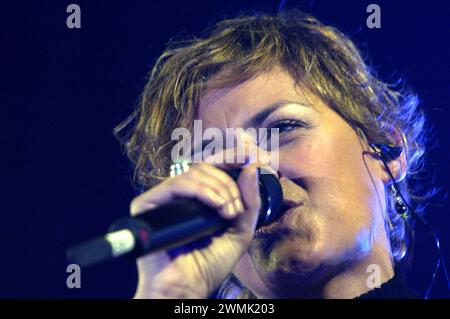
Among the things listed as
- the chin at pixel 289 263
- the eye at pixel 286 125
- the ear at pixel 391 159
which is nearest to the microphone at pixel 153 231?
the chin at pixel 289 263

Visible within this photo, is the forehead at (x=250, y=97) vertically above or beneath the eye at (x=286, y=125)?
above

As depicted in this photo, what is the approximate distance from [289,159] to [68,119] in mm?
1099

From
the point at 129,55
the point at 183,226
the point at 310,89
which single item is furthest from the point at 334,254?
the point at 129,55

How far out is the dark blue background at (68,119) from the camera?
2.46 m

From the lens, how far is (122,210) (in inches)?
100

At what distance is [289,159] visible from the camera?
1.84m

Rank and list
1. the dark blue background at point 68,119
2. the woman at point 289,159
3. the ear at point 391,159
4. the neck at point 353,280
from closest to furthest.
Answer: the woman at point 289,159 < the neck at point 353,280 < the ear at point 391,159 < the dark blue background at point 68,119

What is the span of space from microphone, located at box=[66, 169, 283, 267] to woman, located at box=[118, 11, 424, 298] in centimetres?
4

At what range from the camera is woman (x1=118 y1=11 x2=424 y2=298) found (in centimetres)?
146

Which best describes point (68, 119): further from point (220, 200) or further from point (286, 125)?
point (220, 200)

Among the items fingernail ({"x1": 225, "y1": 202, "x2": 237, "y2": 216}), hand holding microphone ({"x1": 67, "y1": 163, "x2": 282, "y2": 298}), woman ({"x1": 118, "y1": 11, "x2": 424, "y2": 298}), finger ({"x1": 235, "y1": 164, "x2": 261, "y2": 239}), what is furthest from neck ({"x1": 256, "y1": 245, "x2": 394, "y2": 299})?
fingernail ({"x1": 225, "y1": 202, "x2": 237, "y2": 216})

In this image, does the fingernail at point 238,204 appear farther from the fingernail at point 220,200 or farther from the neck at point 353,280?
the neck at point 353,280

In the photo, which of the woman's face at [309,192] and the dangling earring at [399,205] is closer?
the woman's face at [309,192]

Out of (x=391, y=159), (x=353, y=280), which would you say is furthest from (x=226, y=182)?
(x=391, y=159)
